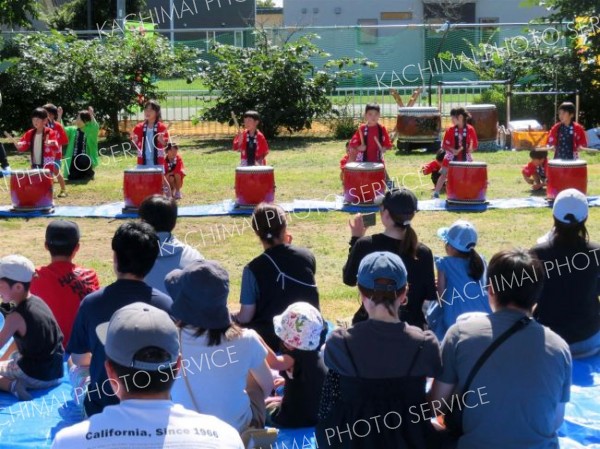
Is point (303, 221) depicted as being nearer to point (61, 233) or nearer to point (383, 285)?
point (61, 233)

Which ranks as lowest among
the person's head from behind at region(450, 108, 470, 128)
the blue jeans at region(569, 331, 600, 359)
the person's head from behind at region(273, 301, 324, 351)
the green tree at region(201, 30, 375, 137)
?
the blue jeans at region(569, 331, 600, 359)

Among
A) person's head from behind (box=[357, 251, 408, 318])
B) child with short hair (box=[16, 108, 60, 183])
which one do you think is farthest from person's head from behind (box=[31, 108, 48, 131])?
person's head from behind (box=[357, 251, 408, 318])

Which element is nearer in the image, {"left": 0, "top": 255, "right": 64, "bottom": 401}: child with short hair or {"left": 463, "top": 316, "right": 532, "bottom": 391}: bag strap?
{"left": 463, "top": 316, "right": 532, "bottom": 391}: bag strap

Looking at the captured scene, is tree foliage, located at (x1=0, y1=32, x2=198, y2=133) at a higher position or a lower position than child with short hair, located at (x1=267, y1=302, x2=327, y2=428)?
higher

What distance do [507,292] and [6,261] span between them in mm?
2915

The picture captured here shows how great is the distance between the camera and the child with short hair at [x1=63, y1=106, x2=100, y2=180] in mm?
15141

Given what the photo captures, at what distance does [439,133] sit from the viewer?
1819 centimetres

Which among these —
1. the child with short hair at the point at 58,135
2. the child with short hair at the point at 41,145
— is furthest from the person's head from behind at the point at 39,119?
the child with short hair at the point at 58,135

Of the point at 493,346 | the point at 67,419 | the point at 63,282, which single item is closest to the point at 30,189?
the point at 63,282

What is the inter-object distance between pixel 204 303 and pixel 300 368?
0.81 m

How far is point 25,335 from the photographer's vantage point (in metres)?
5.36

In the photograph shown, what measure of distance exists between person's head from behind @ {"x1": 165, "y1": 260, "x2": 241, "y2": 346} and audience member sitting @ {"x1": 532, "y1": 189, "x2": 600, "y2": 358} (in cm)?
232

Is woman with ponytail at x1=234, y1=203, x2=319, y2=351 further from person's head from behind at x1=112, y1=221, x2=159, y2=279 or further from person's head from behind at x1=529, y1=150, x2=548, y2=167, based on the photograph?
person's head from behind at x1=529, y1=150, x2=548, y2=167

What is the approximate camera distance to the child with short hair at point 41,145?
1326cm
